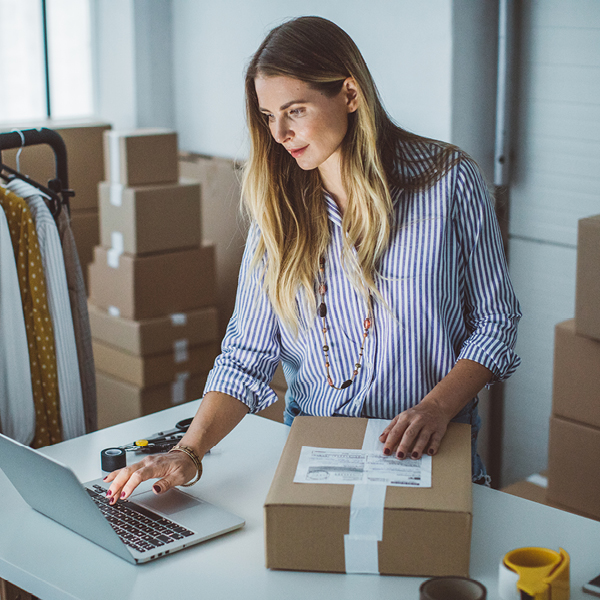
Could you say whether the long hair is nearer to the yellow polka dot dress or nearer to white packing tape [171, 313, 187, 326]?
the yellow polka dot dress

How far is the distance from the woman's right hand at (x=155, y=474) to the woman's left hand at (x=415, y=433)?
0.33 m

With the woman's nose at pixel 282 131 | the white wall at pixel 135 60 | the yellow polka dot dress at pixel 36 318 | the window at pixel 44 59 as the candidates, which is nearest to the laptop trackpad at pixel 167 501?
the woman's nose at pixel 282 131

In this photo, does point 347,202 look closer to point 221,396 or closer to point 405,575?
point 221,396

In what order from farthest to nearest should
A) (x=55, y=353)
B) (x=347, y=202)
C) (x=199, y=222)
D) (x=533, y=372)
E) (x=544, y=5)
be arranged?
1. (x=199, y=222)
2. (x=533, y=372)
3. (x=544, y=5)
4. (x=55, y=353)
5. (x=347, y=202)

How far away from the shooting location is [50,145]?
82.3 inches

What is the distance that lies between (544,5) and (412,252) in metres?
1.56

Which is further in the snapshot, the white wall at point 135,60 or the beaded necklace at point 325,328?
the white wall at point 135,60

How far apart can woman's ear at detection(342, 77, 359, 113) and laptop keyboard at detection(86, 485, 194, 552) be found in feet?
2.45

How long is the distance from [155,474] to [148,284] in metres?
1.85

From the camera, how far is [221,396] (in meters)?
1.44

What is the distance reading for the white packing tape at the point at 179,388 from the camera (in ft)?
10.7

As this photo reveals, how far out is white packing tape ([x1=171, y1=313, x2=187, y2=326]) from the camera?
3.16m

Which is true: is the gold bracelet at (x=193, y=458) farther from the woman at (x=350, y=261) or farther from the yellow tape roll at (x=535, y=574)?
the yellow tape roll at (x=535, y=574)

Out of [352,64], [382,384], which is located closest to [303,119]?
[352,64]
